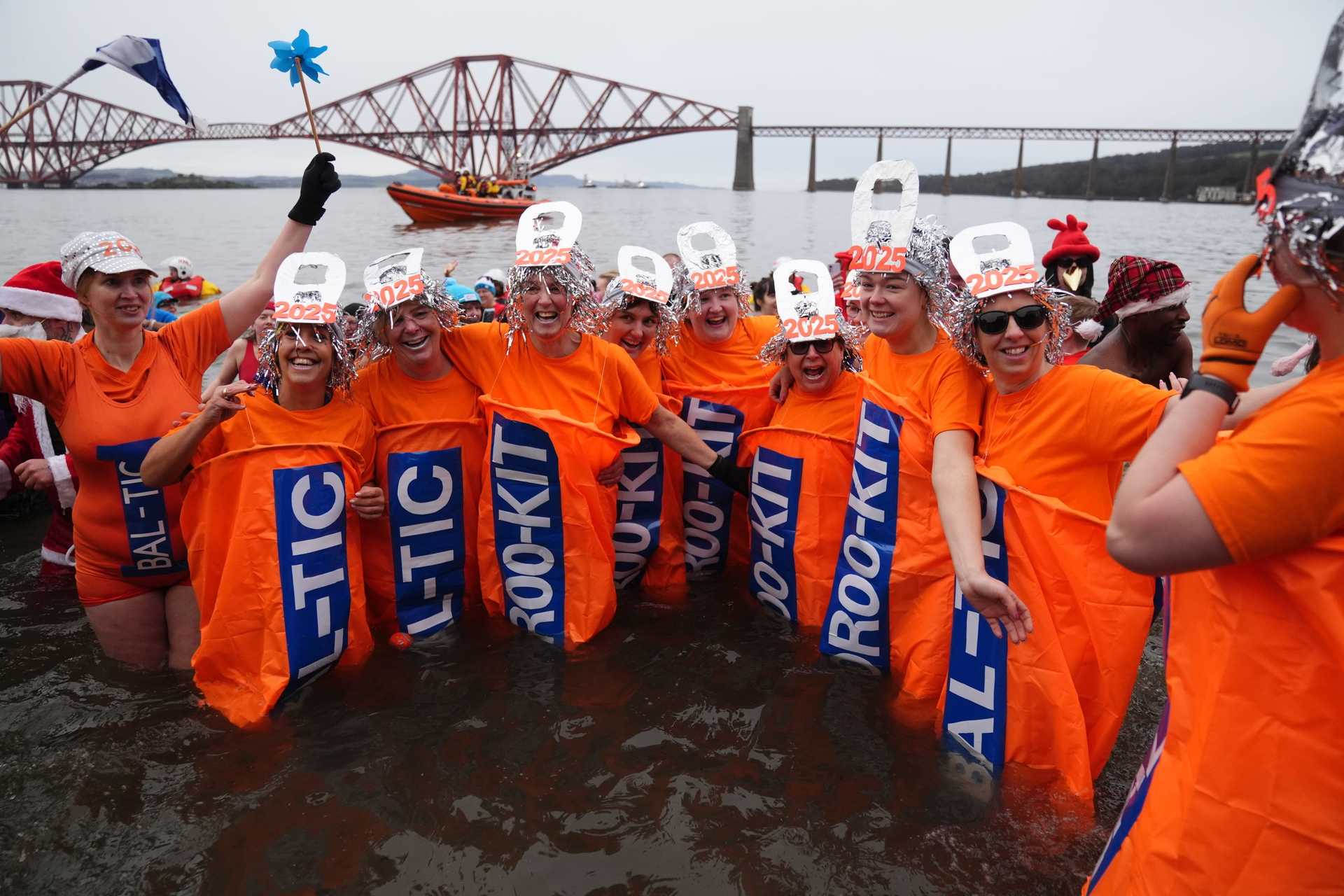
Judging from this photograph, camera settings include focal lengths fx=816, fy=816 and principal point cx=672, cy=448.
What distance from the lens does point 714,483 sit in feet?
15.5

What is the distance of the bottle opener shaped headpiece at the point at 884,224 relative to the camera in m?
3.42

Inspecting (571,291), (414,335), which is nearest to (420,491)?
(414,335)

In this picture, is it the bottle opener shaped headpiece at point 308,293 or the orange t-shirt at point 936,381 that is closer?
the orange t-shirt at point 936,381

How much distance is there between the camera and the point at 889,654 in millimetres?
3848

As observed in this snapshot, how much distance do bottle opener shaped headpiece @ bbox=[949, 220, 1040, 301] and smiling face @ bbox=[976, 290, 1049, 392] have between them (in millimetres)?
39

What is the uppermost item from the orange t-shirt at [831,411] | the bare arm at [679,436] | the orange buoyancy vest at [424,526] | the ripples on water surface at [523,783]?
the orange t-shirt at [831,411]

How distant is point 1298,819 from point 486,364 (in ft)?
11.7

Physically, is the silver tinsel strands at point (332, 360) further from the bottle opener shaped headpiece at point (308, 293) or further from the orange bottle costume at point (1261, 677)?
the orange bottle costume at point (1261, 677)

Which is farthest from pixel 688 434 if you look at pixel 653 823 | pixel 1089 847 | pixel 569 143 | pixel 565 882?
pixel 569 143

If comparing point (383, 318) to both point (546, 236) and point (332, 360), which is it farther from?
point (546, 236)

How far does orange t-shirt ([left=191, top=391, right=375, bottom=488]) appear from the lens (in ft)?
11.7

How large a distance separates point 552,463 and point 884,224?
1879 millimetres

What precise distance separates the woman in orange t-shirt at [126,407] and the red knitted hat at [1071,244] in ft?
14.3

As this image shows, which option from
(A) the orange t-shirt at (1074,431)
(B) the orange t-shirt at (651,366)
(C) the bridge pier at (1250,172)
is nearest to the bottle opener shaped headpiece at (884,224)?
(A) the orange t-shirt at (1074,431)
